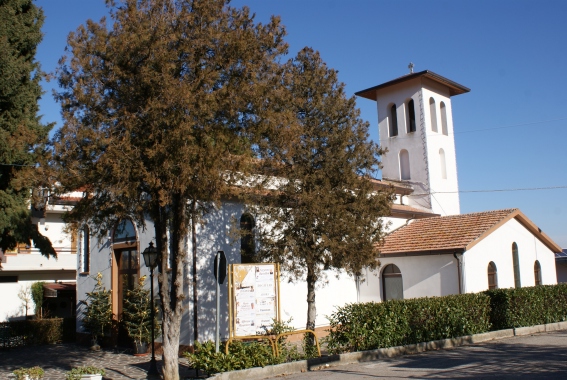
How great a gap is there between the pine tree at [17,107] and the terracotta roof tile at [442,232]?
43.7ft

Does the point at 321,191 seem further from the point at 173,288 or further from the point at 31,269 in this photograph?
the point at 31,269

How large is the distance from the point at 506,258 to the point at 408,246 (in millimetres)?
4379

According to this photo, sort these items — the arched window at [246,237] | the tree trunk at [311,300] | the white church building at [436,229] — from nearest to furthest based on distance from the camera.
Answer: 1. the tree trunk at [311,300]
2. the arched window at [246,237]
3. the white church building at [436,229]

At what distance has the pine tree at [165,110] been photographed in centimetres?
1120

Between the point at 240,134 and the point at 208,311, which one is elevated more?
the point at 240,134

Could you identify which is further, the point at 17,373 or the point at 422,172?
the point at 422,172

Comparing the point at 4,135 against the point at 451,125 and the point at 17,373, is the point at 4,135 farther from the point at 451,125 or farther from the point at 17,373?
the point at 451,125

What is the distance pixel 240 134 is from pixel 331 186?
4055 millimetres

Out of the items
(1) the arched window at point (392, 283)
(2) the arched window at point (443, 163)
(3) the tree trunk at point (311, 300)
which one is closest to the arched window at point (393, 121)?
(2) the arched window at point (443, 163)

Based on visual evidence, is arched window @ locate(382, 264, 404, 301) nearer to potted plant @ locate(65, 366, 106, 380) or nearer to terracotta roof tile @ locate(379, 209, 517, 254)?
terracotta roof tile @ locate(379, 209, 517, 254)

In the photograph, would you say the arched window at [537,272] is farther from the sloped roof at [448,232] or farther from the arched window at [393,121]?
the arched window at [393,121]

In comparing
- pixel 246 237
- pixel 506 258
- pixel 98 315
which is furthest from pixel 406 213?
pixel 98 315

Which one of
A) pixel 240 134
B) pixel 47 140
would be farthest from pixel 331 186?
pixel 47 140

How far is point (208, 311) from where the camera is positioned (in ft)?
56.0
